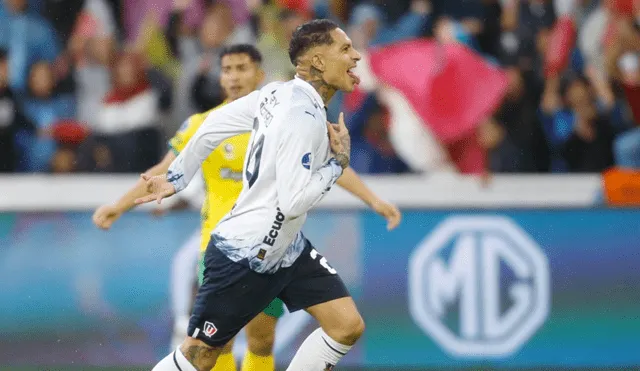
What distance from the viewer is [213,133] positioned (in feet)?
19.3

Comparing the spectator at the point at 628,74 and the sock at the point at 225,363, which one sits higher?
the spectator at the point at 628,74

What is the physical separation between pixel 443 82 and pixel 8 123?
398 centimetres

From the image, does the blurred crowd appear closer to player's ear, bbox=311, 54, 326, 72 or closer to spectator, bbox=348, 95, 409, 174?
spectator, bbox=348, 95, 409, 174

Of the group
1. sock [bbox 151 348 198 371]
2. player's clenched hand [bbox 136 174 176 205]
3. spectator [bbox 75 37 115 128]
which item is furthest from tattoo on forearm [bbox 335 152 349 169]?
spectator [bbox 75 37 115 128]

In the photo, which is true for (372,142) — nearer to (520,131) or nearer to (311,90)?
(520,131)

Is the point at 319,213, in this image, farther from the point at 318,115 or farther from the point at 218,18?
the point at 318,115

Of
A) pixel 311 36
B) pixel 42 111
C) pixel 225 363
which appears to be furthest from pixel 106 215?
pixel 42 111

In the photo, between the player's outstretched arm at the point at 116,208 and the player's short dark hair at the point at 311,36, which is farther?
the player's outstretched arm at the point at 116,208

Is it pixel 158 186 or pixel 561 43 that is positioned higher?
pixel 561 43

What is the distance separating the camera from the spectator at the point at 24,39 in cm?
1112

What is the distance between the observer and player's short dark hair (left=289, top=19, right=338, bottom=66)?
5.69 metres

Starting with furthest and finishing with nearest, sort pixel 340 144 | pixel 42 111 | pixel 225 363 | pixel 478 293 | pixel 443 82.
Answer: pixel 42 111 < pixel 443 82 < pixel 478 293 < pixel 225 363 < pixel 340 144

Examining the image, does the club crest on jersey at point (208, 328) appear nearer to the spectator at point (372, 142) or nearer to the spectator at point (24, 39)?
the spectator at point (372, 142)

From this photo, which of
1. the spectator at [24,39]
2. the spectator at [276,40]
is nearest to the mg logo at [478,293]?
the spectator at [276,40]
